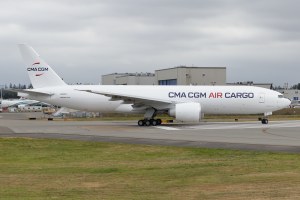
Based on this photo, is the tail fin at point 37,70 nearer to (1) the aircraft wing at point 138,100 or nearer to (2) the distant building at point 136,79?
(1) the aircraft wing at point 138,100

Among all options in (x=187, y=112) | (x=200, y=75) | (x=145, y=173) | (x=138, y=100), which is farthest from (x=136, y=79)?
(x=145, y=173)

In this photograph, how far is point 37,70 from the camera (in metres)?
39.5

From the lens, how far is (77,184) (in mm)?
11367

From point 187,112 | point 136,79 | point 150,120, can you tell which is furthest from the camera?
point 136,79

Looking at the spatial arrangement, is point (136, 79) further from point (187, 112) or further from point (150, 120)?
point (187, 112)

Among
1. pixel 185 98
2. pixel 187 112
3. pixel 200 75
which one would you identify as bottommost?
pixel 187 112

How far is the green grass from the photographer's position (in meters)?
10.1

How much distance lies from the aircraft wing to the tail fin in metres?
5.85

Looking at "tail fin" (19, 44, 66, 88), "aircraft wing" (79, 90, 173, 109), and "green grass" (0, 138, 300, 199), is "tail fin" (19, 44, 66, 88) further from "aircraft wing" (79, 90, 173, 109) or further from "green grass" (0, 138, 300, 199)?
"green grass" (0, 138, 300, 199)

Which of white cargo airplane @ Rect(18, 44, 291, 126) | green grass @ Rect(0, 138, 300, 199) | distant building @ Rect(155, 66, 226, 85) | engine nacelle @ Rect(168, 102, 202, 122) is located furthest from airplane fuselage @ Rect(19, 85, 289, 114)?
distant building @ Rect(155, 66, 226, 85)

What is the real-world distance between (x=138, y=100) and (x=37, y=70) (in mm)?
9840

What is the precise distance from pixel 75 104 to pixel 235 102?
43.0 feet

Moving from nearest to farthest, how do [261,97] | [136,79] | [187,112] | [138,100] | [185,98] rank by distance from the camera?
[187,112] < [138,100] < [185,98] < [261,97] < [136,79]

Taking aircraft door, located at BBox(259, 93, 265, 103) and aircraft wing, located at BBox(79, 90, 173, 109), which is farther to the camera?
aircraft door, located at BBox(259, 93, 265, 103)
